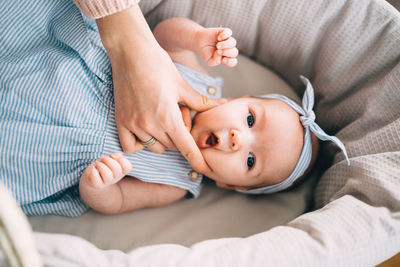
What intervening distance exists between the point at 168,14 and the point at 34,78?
55cm

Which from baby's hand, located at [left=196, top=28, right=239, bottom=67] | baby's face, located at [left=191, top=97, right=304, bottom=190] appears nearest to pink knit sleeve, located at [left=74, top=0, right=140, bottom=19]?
baby's hand, located at [left=196, top=28, right=239, bottom=67]

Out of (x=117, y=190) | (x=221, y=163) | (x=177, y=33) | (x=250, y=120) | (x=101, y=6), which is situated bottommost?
(x=117, y=190)

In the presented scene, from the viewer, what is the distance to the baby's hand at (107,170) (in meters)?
0.76

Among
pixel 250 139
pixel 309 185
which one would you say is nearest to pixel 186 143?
pixel 250 139

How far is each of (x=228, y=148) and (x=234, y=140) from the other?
0.04 metres

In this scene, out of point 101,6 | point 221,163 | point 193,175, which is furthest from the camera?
point 193,175

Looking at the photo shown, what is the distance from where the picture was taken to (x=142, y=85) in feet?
2.77

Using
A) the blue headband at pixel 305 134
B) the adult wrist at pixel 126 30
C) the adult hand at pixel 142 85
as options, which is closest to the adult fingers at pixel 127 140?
the adult hand at pixel 142 85

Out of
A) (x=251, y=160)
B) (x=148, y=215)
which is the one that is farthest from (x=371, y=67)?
(x=148, y=215)

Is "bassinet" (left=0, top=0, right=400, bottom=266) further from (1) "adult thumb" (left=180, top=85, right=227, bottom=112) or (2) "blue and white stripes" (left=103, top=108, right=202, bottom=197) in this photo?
(1) "adult thumb" (left=180, top=85, right=227, bottom=112)

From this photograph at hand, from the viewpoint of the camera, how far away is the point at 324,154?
3.75 feet

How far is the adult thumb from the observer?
913 mm

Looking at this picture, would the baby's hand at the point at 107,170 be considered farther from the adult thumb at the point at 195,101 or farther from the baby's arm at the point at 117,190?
the adult thumb at the point at 195,101

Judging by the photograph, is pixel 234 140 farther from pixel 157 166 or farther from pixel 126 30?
pixel 126 30
